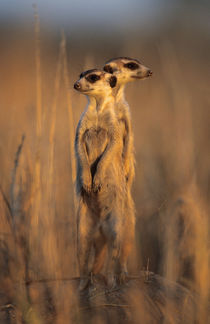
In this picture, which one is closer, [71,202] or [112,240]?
[112,240]

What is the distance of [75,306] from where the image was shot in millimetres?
2854

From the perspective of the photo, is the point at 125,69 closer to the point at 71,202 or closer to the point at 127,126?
the point at 127,126

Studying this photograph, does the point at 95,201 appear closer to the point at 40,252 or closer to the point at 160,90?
the point at 40,252

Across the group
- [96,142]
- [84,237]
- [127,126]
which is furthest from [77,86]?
[84,237]

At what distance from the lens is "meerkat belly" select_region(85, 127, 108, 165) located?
3756 mm

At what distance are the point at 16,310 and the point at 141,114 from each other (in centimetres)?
609

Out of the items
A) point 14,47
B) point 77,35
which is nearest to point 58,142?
point 14,47

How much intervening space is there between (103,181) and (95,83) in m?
0.82

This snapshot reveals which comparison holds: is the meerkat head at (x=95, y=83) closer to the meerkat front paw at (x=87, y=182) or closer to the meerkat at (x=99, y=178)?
the meerkat at (x=99, y=178)

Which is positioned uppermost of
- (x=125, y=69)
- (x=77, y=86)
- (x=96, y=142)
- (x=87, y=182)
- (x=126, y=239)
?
(x=125, y=69)

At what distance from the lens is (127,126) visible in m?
4.09

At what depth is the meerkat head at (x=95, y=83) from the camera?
12.0ft

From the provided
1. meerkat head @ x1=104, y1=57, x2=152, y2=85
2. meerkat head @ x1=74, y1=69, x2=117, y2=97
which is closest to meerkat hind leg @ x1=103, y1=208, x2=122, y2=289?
meerkat head @ x1=74, y1=69, x2=117, y2=97

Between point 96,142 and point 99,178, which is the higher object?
point 96,142
